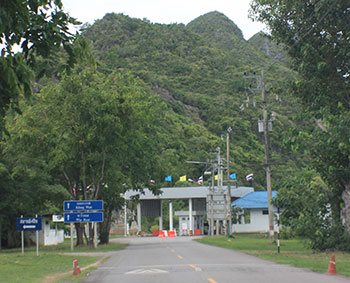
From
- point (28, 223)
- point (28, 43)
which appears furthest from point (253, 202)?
point (28, 43)

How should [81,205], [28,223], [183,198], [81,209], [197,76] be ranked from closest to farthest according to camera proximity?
[28,223], [81,209], [81,205], [183,198], [197,76]

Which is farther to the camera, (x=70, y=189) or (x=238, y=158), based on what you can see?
(x=238, y=158)

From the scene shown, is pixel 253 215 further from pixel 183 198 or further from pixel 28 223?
pixel 28 223

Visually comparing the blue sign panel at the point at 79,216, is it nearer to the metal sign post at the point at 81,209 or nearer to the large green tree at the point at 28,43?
the metal sign post at the point at 81,209

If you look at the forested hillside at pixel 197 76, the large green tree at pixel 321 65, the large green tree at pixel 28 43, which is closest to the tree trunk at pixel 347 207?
the large green tree at pixel 321 65

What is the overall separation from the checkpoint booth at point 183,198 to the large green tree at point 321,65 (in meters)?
41.8

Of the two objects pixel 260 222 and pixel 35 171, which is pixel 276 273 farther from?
pixel 260 222

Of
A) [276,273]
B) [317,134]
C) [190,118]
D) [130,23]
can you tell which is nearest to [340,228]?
[317,134]

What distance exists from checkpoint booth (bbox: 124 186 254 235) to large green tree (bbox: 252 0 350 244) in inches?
1648

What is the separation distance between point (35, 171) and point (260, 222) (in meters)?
35.1

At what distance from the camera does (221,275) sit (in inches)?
609

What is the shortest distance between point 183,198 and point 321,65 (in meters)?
51.6

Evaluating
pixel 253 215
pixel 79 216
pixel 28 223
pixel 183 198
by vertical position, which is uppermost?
pixel 183 198

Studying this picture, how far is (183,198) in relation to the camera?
74.2 meters
